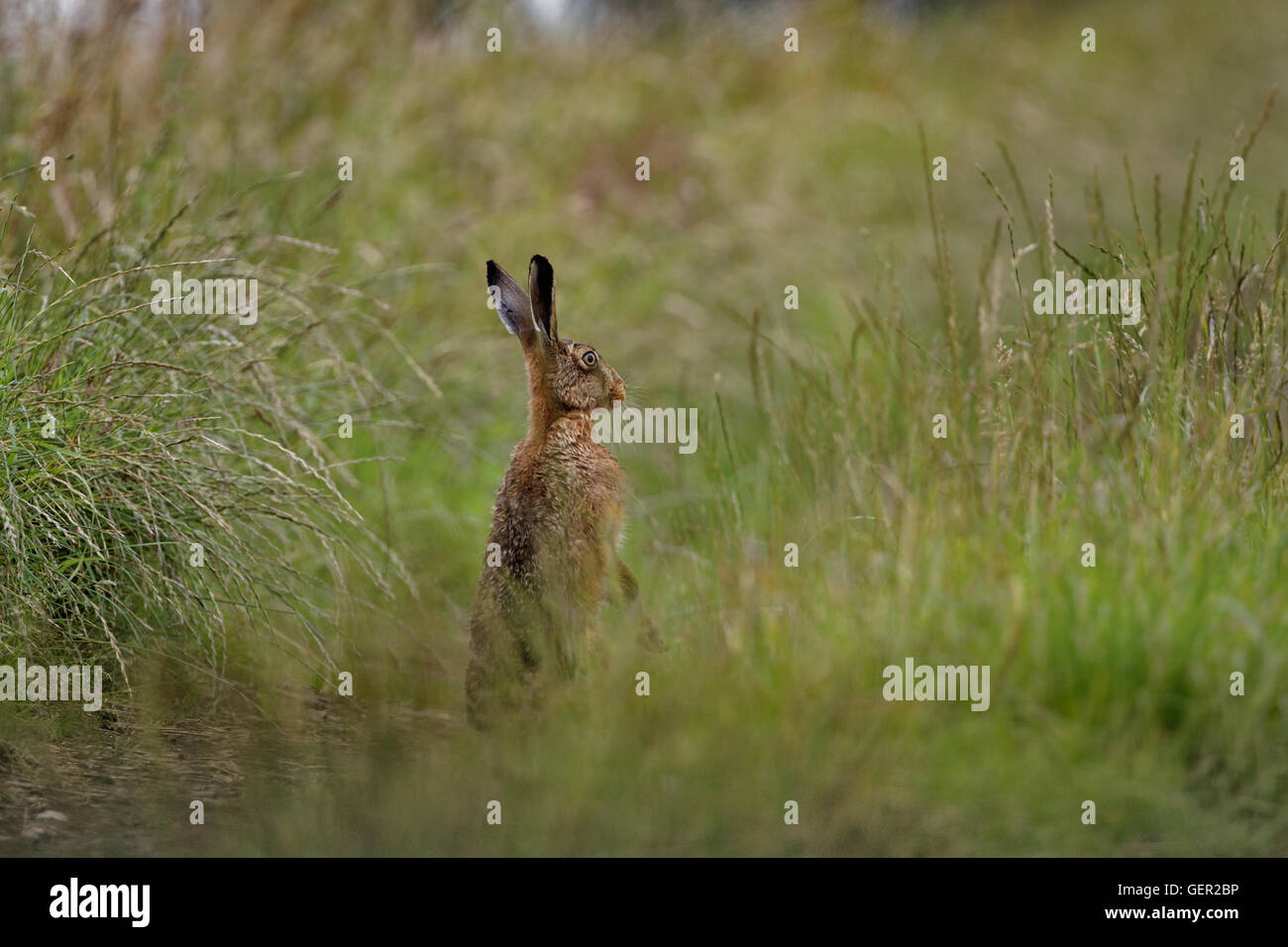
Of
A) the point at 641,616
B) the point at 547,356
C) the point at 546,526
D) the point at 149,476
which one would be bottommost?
the point at 641,616

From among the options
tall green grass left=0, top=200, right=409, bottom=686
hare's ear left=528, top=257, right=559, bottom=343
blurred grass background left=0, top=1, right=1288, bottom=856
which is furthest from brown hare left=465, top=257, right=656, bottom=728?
tall green grass left=0, top=200, right=409, bottom=686

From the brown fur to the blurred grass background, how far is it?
0.21 m

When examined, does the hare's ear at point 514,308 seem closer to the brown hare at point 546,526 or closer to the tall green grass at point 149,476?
the brown hare at point 546,526

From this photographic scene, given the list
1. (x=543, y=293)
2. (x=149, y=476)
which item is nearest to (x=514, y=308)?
(x=543, y=293)

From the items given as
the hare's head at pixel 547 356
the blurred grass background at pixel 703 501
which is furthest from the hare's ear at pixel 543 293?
the blurred grass background at pixel 703 501

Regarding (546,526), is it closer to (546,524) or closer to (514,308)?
(546,524)

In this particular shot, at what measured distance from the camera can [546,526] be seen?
15.1 ft

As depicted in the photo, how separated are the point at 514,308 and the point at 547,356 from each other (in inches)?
7.8

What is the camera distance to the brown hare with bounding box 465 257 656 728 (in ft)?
14.3

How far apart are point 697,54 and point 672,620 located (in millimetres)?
8616

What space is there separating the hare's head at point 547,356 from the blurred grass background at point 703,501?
56 cm

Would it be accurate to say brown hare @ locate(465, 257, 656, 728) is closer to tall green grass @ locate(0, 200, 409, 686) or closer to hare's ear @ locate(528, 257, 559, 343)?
hare's ear @ locate(528, 257, 559, 343)

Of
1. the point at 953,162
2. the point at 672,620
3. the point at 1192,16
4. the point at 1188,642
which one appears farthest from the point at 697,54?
the point at 1188,642

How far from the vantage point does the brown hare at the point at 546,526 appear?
4344mm
